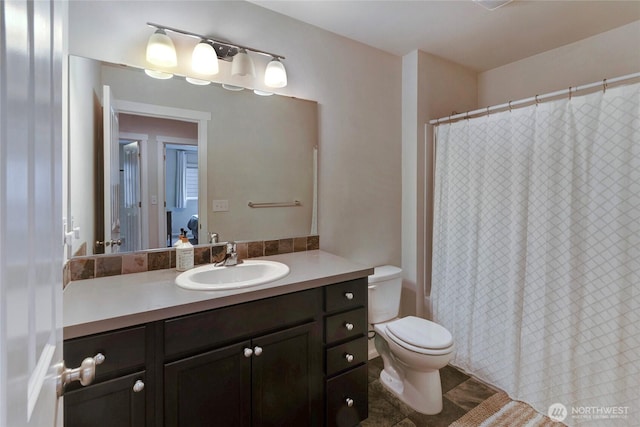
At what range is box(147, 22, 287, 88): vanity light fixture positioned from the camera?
1.43 m

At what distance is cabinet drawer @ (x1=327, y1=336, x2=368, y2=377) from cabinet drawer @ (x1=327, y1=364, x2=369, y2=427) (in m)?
0.04

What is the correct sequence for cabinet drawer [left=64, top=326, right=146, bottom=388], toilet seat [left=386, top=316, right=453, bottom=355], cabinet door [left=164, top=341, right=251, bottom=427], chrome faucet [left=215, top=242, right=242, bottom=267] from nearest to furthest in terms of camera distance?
cabinet drawer [left=64, top=326, right=146, bottom=388] < cabinet door [left=164, top=341, right=251, bottom=427] < chrome faucet [left=215, top=242, right=242, bottom=267] < toilet seat [left=386, top=316, right=453, bottom=355]

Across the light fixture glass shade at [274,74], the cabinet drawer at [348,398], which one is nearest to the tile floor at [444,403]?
the cabinet drawer at [348,398]

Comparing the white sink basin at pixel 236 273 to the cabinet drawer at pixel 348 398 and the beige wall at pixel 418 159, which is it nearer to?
the cabinet drawer at pixel 348 398

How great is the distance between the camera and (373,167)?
2.26 meters

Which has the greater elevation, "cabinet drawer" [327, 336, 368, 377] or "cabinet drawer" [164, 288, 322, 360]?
"cabinet drawer" [164, 288, 322, 360]

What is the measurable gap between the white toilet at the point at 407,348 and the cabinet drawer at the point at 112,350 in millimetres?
1345

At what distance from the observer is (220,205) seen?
1.71 m

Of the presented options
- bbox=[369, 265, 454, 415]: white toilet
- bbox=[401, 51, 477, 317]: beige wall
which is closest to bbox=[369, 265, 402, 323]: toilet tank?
bbox=[369, 265, 454, 415]: white toilet

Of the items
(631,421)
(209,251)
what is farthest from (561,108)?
(209,251)

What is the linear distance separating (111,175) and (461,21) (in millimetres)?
2199

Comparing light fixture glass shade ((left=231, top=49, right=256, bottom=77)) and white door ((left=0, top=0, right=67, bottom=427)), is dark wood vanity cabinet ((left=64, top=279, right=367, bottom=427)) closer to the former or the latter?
white door ((left=0, top=0, right=67, bottom=427))

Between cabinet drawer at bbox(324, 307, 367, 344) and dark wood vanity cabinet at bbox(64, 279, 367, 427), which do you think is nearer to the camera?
dark wood vanity cabinet at bbox(64, 279, 367, 427)

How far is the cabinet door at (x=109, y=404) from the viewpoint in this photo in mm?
910
